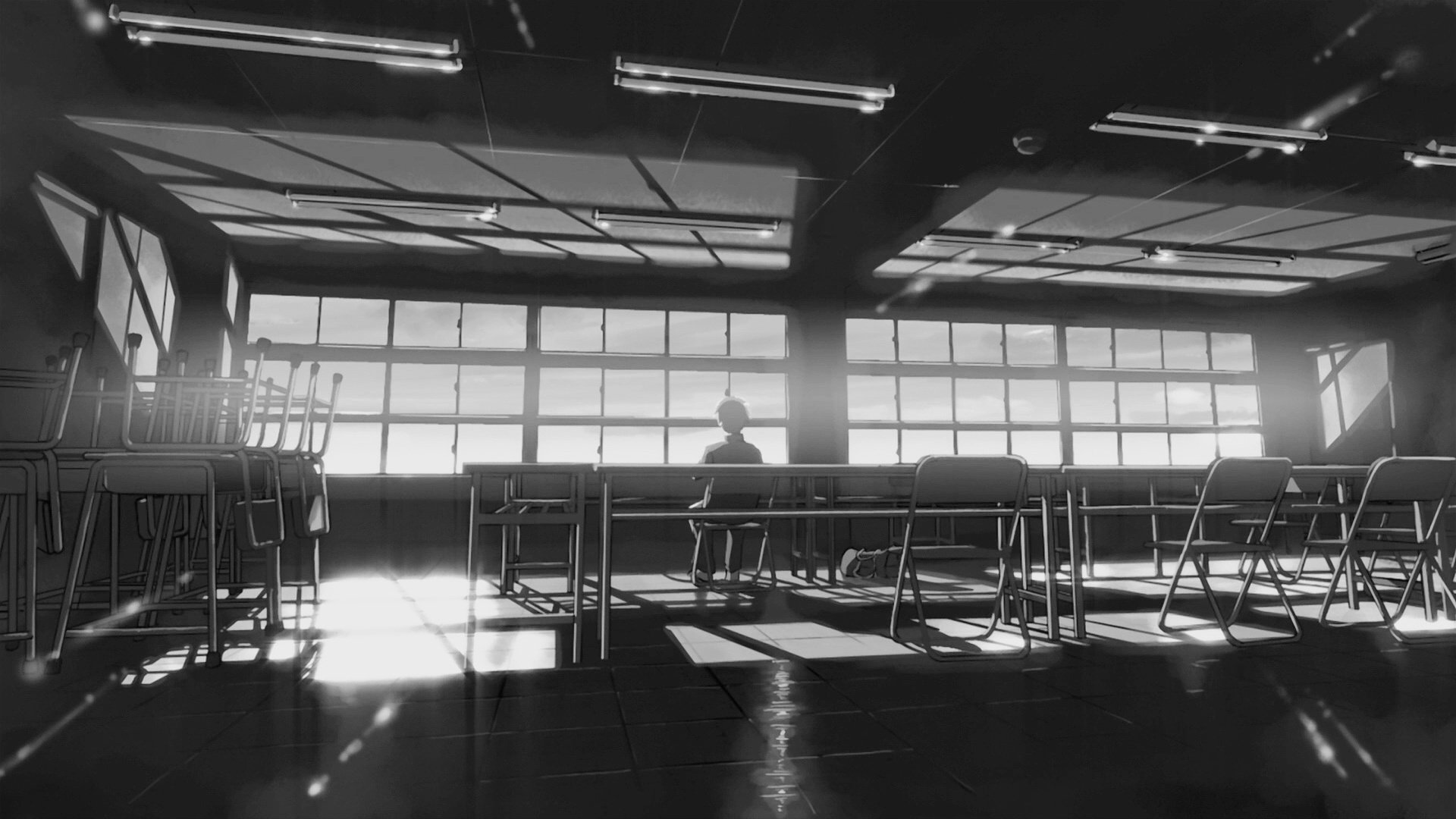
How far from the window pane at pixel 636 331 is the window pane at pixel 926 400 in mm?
2938

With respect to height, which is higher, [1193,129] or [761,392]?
[1193,129]

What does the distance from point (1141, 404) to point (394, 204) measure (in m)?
8.64

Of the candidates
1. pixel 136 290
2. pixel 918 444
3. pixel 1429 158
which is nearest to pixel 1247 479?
pixel 1429 158

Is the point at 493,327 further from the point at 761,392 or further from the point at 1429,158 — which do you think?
the point at 1429,158

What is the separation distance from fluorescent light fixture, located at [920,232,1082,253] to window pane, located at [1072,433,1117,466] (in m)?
2.64

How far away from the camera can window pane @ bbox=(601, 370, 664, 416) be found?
7.69 metres

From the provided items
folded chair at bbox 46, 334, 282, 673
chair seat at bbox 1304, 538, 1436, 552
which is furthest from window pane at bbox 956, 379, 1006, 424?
folded chair at bbox 46, 334, 282, 673

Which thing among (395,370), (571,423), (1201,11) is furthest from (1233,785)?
(395,370)

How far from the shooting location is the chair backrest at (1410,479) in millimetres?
2992

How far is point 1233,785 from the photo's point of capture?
1522 mm

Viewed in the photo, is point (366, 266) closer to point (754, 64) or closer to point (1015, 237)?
point (754, 64)

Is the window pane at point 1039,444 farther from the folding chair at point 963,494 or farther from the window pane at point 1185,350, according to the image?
the folding chair at point 963,494

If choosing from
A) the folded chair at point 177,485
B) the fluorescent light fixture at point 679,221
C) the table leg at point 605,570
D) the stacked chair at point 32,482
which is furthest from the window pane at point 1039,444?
the stacked chair at point 32,482

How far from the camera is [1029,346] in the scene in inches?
343
